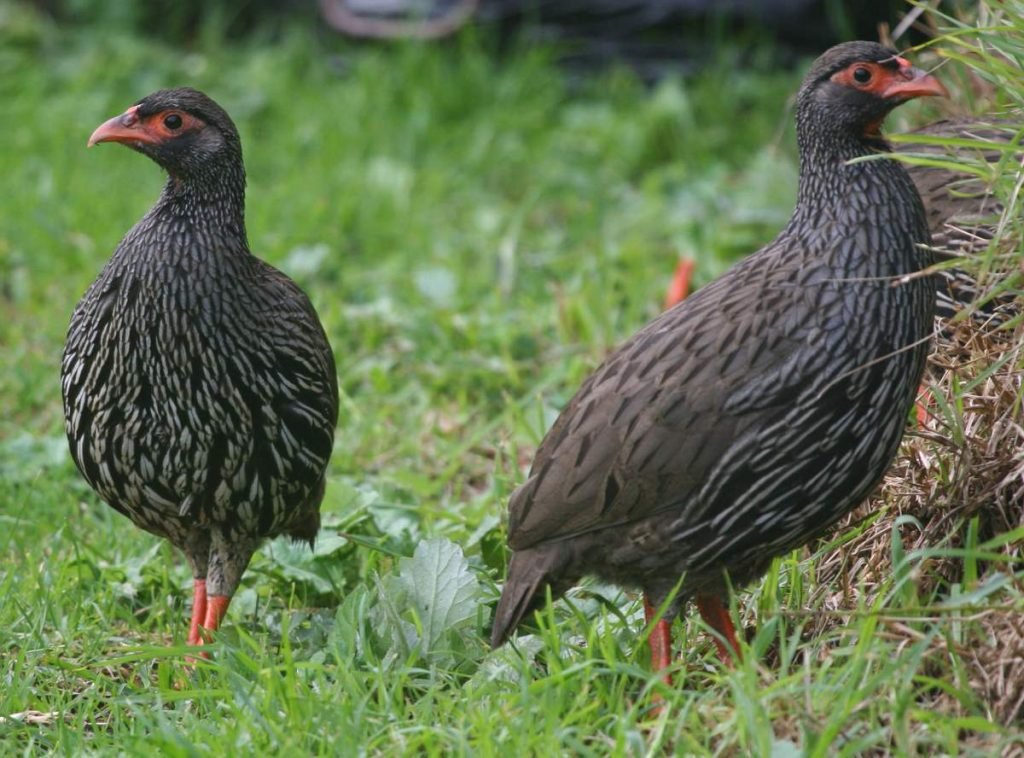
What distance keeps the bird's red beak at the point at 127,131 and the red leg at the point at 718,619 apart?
6.40 feet

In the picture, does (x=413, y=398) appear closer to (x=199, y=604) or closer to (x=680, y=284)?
(x=680, y=284)

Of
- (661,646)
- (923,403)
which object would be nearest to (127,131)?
(661,646)

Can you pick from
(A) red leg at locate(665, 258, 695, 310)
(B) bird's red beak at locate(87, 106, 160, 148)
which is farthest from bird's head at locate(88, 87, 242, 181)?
(A) red leg at locate(665, 258, 695, 310)

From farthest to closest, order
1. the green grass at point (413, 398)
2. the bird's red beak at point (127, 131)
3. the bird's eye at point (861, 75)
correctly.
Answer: the bird's red beak at point (127, 131) → the bird's eye at point (861, 75) → the green grass at point (413, 398)

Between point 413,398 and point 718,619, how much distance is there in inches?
90.0

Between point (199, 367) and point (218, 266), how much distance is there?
11.5 inches

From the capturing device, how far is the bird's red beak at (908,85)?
3779 mm

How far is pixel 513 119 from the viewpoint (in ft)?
27.3

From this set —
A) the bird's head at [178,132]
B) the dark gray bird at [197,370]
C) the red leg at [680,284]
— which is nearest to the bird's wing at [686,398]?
the dark gray bird at [197,370]

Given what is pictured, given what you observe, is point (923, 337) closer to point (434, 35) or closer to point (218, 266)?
point (218, 266)

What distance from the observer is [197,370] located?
413cm

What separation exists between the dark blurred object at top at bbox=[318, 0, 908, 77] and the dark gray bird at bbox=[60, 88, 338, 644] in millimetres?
4633

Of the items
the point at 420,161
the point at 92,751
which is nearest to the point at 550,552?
the point at 92,751

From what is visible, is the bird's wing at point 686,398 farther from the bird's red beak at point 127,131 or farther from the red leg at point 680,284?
the red leg at point 680,284
